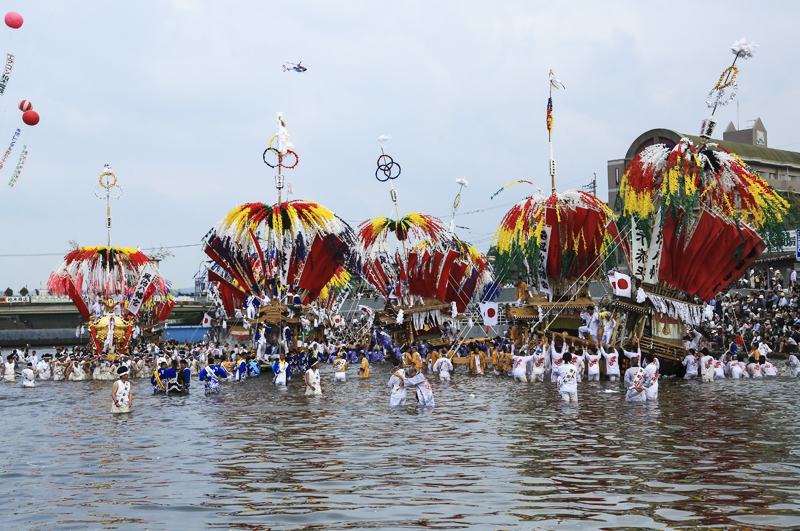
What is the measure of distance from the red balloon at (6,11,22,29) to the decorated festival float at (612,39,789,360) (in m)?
18.6

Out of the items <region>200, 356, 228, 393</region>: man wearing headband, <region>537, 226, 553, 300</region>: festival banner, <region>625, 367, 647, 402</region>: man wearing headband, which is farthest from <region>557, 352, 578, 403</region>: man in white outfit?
<region>537, 226, 553, 300</region>: festival banner

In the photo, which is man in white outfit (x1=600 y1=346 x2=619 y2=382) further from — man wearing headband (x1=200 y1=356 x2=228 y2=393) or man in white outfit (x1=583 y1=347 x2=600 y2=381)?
man wearing headband (x1=200 y1=356 x2=228 y2=393)

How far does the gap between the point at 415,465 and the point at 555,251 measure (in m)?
18.9

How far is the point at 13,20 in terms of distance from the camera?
20391mm

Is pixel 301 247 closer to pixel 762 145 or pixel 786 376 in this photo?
pixel 786 376

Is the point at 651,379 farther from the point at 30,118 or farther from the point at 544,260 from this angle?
the point at 30,118

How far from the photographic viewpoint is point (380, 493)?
28.9ft

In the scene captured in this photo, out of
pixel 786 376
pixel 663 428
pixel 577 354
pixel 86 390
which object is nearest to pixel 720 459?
pixel 663 428

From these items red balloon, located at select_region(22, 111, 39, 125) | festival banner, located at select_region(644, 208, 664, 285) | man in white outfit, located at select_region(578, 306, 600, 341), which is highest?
red balloon, located at select_region(22, 111, 39, 125)

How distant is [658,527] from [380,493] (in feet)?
10.4

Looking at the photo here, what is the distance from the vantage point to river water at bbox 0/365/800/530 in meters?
7.77

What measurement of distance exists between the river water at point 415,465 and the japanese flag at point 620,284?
5546 millimetres

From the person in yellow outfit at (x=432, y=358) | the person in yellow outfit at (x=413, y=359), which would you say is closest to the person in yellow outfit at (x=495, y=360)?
the person in yellow outfit at (x=432, y=358)

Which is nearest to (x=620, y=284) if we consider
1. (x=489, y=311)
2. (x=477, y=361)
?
(x=477, y=361)
